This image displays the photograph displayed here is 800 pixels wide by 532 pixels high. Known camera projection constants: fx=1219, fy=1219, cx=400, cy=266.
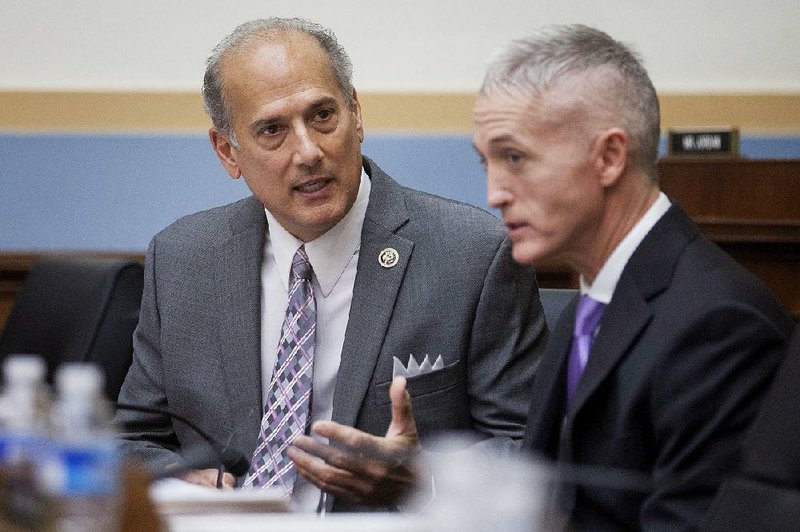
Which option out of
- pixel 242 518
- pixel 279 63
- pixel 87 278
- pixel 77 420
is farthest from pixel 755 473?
pixel 87 278

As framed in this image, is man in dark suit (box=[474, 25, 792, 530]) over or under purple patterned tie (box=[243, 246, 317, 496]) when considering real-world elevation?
over

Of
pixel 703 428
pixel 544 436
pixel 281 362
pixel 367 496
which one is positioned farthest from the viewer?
pixel 281 362

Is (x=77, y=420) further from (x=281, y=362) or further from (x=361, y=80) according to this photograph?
(x=361, y=80)

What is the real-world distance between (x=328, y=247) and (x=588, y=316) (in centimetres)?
91

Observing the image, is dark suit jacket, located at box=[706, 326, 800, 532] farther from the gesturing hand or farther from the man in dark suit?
the gesturing hand

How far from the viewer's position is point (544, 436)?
184cm

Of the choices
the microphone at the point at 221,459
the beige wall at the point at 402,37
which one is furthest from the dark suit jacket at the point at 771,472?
the beige wall at the point at 402,37

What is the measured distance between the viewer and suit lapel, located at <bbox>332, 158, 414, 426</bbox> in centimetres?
245

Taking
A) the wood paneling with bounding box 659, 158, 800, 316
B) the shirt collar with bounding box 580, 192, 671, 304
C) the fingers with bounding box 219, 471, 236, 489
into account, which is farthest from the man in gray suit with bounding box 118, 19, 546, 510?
the wood paneling with bounding box 659, 158, 800, 316

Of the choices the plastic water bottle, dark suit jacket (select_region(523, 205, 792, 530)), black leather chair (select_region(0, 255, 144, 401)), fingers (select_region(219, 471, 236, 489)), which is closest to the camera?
the plastic water bottle

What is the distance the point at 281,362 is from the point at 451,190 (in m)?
2.65

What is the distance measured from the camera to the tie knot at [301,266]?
8.47ft

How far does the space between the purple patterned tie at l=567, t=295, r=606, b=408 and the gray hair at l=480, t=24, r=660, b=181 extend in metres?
0.22

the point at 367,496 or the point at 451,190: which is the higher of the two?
the point at 367,496
